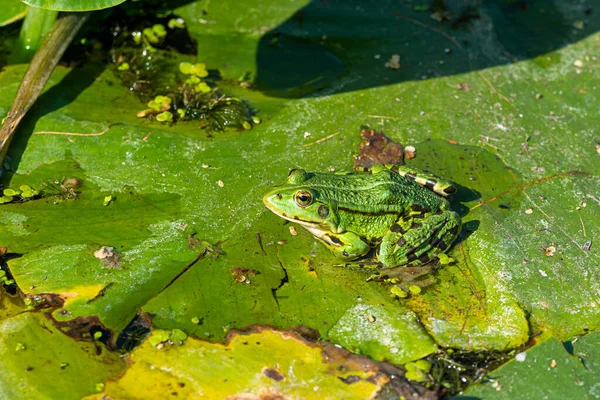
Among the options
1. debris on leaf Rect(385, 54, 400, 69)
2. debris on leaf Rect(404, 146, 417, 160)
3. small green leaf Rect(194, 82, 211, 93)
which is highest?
small green leaf Rect(194, 82, 211, 93)

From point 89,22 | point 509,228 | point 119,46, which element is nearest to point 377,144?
point 509,228

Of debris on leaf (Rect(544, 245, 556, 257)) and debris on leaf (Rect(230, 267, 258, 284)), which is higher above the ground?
debris on leaf (Rect(230, 267, 258, 284))

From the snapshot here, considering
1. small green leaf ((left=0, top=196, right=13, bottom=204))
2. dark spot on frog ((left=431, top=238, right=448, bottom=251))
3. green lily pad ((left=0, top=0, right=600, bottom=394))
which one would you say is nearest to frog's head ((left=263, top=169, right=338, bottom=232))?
green lily pad ((left=0, top=0, right=600, bottom=394))

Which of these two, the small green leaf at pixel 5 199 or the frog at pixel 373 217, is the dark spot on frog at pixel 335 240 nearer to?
the frog at pixel 373 217

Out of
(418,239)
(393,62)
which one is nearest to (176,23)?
(393,62)

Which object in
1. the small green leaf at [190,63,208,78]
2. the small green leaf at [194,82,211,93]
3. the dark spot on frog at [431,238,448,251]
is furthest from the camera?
the small green leaf at [190,63,208,78]

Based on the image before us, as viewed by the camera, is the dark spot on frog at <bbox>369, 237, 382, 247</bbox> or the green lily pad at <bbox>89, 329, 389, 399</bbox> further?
the dark spot on frog at <bbox>369, 237, 382, 247</bbox>

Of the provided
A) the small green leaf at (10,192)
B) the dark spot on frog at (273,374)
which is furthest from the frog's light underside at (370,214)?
the small green leaf at (10,192)

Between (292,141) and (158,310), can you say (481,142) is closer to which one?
(292,141)

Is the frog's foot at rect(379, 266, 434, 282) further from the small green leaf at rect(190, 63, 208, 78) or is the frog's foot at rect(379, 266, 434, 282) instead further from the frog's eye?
the small green leaf at rect(190, 63, 208, 78)
